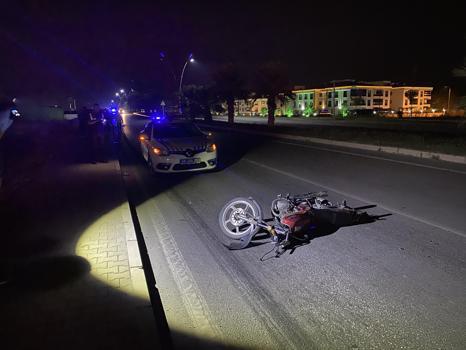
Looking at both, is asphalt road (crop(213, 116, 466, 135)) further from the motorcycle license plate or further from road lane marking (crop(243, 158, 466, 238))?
the motorcycle license plate

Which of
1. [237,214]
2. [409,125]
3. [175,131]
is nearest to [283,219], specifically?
[237,214]

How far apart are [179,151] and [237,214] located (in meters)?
5.69

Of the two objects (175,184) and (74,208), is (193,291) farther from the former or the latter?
(175,184)

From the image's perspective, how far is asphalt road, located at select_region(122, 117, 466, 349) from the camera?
3561 millimetres

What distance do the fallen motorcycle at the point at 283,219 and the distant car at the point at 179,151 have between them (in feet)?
17.2

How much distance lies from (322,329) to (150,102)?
285 ft

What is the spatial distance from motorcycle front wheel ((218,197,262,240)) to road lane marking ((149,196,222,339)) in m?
0.81

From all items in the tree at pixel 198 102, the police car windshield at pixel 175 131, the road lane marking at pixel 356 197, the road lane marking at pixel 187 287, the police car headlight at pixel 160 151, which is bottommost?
the road lane marking at pixel 187 287

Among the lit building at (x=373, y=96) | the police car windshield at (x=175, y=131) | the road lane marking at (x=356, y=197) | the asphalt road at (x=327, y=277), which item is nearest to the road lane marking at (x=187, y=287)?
the asphalt road at (x=327, y=277)

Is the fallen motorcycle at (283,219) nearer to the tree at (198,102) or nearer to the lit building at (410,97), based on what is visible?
the tree at (198,102)

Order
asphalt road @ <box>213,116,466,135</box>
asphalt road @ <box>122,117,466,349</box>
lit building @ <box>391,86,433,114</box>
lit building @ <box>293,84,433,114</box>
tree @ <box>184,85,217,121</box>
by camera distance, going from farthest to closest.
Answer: lit building @ <box>391,86,433,114</box> < lit building @ <box>293,84,433,114</box> < tree @ <box>184,85,217,121</box> < asphalt road @ <box>213,116,466,135</box> < asphalt road @ <box>122,117,466,349</box>

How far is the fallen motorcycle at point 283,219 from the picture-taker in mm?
5480

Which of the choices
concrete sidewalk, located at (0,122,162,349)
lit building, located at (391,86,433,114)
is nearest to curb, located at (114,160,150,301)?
concrete sidewalk, located at (0,122,162,349)

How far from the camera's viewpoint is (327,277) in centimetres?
462
